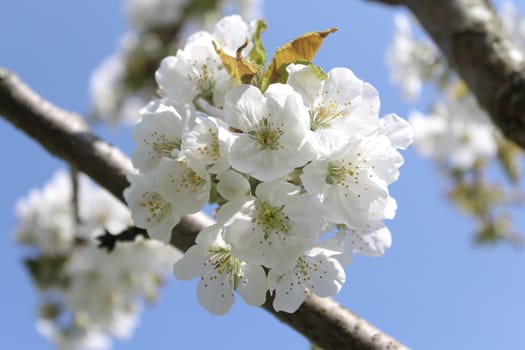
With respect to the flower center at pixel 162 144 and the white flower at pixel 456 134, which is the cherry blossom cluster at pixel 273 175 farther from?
the white flower at pixel 456 134

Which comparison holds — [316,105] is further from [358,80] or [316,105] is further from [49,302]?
[49,302]

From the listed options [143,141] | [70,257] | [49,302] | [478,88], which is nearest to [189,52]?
[143,141]

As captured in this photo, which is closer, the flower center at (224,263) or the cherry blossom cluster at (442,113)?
the flower center at (224,263)

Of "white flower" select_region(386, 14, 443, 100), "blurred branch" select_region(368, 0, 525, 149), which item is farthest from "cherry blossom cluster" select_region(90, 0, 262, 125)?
"blurred branch" select_region(368, 0, 525, 149)

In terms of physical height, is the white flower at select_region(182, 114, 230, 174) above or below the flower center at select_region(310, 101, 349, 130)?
below

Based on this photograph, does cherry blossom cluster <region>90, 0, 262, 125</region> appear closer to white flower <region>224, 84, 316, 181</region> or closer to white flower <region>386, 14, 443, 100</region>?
white flower <region>386, 14, 443, 100</region>

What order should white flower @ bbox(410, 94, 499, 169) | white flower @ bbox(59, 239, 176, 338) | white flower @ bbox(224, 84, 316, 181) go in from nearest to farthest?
white flower @ bbox(224, 84, 316, 181), white flower @ bbox(59, 239, 176, 338), white flower @ bbox(410, 94, 499, 169)

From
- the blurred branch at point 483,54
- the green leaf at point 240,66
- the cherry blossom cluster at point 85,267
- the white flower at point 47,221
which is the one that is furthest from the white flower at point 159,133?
the white flower at point 47,221

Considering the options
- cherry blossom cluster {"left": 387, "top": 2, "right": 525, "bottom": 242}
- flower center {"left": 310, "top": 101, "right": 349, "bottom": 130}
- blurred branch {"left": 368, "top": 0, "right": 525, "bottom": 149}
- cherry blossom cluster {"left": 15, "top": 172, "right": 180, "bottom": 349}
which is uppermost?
cherry blossom cluster {"left": 387, "top": 2, "right": 525, "bottom": 242}
